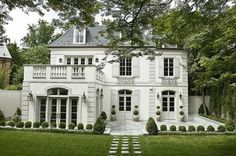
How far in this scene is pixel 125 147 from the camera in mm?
11516

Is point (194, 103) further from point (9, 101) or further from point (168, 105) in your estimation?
point (9, 101)

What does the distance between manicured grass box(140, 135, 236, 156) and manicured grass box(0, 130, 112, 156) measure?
1.75 m

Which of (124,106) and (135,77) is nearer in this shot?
(135,77)

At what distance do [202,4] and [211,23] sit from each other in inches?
38.1

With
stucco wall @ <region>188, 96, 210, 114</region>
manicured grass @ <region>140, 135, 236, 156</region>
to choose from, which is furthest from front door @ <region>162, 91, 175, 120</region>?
manicured grass @ <region>140, 135, 236, 156</region>

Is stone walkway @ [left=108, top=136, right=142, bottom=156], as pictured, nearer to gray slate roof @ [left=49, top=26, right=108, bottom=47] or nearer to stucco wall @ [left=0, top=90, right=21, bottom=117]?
gray slate roof @ [left=49, top=26, right=108, bottom=47]

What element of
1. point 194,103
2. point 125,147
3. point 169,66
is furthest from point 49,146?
point 194,103

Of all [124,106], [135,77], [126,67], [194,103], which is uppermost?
[126,67]

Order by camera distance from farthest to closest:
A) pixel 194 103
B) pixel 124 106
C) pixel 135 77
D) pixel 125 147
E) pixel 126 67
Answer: pixel 194 103, pixel 126 67, pixel 124 106, pixel 135 77, pixel 125 147

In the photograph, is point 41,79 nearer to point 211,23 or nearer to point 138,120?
point 138,120

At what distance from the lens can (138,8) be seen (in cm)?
803

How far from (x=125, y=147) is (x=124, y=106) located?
41.3ft

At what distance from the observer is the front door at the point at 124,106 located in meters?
24.0

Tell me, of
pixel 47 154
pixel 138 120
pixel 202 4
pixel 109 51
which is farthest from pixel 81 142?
pixel 138 120
